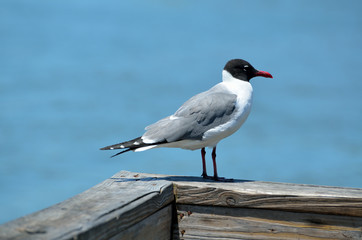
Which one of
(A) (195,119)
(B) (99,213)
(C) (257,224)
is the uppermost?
(A) (195,119)

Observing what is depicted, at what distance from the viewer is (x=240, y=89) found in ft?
10.9

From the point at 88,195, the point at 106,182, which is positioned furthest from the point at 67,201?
the point at 106,182

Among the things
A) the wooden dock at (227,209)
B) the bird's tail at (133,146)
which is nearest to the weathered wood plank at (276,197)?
the wooden dock at (227,209)

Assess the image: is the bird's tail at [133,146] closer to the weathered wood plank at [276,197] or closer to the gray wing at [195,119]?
the gray wing at [195,119]

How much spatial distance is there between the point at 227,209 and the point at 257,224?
0.15 m

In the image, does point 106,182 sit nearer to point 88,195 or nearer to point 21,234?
point 88,195

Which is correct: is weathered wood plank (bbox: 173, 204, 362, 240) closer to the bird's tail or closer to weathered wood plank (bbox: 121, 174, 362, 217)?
weathered wood plank (bbox: 121, 174, 362, 217)

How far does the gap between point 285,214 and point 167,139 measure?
996 mm

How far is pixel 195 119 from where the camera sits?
308cm

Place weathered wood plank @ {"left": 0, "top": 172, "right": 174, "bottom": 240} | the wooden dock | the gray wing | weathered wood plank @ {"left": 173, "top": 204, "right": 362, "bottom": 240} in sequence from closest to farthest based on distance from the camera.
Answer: weathered wood plank @ {"left": 0, "top": 172, "right": 174, "bottom": 240}
the wooden dock
weathered wood plank @ {"left": 173, "top": 204, "right": 362, "bottom": 240}
the gray wing

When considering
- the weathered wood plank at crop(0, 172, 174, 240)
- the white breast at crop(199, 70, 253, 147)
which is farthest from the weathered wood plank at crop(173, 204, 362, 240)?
the white breast at crop(199, 70, 253, 147)

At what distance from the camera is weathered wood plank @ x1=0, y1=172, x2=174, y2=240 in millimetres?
1498

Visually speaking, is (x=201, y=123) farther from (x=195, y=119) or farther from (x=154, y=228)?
(x=154, y=228)

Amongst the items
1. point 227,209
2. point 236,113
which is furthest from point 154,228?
point 236,113
